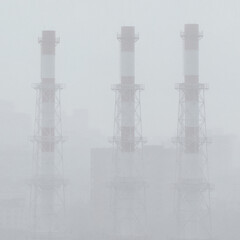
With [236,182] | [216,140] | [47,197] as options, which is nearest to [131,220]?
[47,197]

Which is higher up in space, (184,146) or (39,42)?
(39,42)

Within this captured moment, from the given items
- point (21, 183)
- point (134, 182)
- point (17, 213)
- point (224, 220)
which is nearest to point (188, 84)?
point (134, 182)

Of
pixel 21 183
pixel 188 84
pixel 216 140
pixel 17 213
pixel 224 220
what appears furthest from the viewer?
pixel 216 140

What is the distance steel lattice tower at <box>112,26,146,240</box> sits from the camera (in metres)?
17.1

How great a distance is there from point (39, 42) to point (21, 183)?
1130 cm

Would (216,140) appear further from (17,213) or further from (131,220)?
(131,220)

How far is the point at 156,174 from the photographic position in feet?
69.0

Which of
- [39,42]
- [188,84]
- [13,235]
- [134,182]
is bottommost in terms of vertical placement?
[13,235]

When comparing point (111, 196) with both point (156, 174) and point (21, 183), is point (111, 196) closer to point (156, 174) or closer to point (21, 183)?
point (156, 174)

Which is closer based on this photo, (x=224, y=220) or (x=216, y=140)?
(x=224, y=220)

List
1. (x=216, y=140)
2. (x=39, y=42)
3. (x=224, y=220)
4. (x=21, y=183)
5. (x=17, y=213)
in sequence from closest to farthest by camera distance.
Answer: (x=39, y=42), (x=224, y=220), (x=17, y=213), (x=21, y=183), (x=216, y=140)

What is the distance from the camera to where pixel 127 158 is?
17.3 metres

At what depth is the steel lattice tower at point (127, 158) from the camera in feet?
56.2

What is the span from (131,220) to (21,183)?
1162 centimetres
